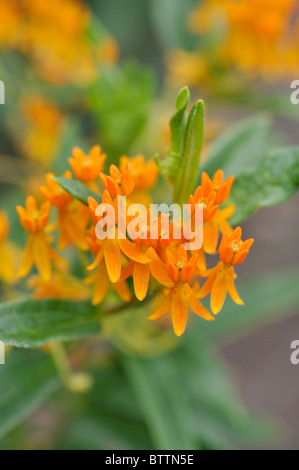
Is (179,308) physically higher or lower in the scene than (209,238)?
Answer: lower

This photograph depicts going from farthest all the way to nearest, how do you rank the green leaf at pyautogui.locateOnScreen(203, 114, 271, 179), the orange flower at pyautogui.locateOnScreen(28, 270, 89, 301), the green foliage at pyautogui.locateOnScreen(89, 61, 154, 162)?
the green foliage at pyautogui.locateOnScreen(89, 61, 154, 162) → the green leaf at pyautogui.locateOnScreen(203, 114, 271, 179) → the orange flower at pyautogui.locateOnScreen(28, 270, 89, 301)

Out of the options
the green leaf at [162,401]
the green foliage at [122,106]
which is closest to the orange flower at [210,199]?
the green leaf at [162,401]

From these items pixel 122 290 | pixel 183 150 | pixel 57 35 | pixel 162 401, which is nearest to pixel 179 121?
pixel 183 150

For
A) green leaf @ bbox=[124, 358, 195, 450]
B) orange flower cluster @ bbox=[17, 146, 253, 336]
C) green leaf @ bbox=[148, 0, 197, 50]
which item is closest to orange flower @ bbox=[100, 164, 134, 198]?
orange flower cluster @ bbox=[17, 146, 253, 336]

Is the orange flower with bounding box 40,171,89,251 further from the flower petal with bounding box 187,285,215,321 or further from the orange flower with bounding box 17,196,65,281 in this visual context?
the flower petal with bounding box 187,285,215,321

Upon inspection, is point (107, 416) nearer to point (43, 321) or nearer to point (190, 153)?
point (43, 321)

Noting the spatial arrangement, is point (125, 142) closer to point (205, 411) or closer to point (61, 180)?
point (61, 180)

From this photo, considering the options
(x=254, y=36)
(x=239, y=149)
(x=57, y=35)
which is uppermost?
(x=57, y=35)

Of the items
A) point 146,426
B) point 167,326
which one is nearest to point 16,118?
point 167,326
